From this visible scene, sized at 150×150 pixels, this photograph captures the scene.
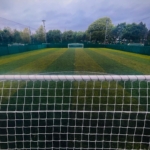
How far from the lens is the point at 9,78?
7.45 feet

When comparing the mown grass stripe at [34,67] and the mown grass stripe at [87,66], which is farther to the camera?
the mown grass stripe at [87,66]

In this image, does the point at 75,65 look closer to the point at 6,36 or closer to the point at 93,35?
the point at 6,36

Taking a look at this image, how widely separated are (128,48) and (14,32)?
58.4 m

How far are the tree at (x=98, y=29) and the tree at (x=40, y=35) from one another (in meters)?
24.0

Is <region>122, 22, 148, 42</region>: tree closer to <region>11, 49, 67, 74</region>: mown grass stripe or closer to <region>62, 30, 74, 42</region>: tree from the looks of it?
<region>62, 30, 74, 42</region>: tree

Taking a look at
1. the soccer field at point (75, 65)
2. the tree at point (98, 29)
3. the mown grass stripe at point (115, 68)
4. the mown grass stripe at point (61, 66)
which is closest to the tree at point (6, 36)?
the tree at point (98, 29)

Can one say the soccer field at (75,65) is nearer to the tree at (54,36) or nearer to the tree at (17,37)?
the tree at (17,37)

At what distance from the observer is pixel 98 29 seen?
89875mm

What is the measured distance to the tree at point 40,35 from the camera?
3401 inches

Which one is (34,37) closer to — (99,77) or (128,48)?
(128,48)

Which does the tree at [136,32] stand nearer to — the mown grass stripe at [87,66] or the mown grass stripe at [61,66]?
the mown grass stripe at [87,66]

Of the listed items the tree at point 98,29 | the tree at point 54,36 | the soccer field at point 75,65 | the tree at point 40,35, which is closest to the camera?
the soccer field at point 75,65

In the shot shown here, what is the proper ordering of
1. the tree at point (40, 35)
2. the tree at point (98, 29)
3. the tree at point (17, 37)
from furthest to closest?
the tree at point (40, 35) < the tree at point (98, 29) < the tree at point (17, 37)

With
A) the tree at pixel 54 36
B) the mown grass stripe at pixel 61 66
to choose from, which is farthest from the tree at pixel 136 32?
the mown grass stripe at pixel 61 66
